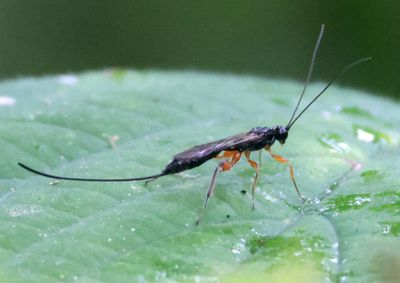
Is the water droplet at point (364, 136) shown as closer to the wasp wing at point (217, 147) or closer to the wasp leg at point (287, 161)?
the wasp leg at point (287, 161)

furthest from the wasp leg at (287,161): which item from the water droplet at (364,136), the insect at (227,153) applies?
the water droplet at (364,136)

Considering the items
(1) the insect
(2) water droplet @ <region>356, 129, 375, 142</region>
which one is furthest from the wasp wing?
(2) water droplet @ <region>356, 129, 375, 142</region>

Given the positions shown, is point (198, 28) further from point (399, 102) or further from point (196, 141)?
point (196, 141)

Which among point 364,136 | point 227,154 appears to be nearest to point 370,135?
point 364,136

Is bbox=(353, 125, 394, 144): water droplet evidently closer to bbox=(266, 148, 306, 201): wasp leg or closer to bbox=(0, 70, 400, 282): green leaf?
bbox=(0, 70, 400, 282): green leaf

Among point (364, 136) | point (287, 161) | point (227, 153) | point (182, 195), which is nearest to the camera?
point (182, 195)

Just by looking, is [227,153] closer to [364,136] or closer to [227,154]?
[227,154]

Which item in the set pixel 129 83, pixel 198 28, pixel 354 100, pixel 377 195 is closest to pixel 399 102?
pixel 354 100
